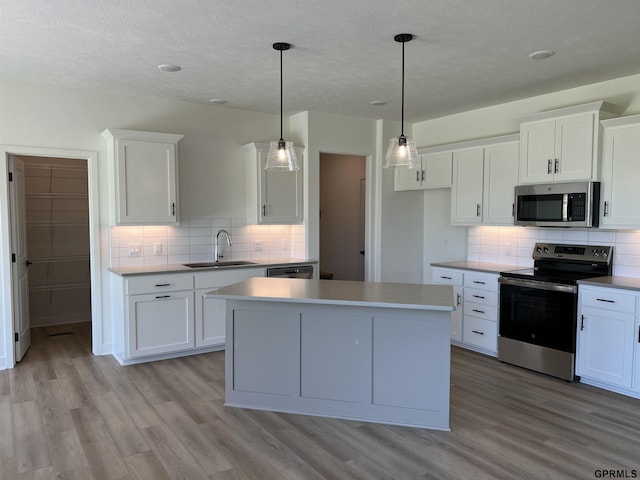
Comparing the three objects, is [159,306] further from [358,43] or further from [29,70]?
[358,43]

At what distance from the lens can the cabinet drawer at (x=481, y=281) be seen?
464cm

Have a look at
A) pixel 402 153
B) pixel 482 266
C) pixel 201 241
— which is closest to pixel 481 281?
pixel 482 266

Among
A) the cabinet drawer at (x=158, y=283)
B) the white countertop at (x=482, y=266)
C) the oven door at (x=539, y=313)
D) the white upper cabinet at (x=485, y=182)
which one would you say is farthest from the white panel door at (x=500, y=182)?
the cabinet drawer at (x=158, y=283)

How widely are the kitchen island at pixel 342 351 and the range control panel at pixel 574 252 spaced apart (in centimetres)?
177

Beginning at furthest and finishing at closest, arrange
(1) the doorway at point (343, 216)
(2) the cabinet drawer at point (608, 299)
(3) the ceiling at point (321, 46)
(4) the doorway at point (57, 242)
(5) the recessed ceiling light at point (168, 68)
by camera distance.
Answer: (1) the doorway at point (343, 216) → (4) the doorway at point (57, 242) → (5) the recessed ceiling light at point (168, 68) → (2) the cabinet drawer at point (608, 299) → (3) the ceiling at point (321, 46)

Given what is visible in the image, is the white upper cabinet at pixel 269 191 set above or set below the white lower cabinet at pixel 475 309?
above

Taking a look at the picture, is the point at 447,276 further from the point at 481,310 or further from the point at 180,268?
the point at 180,268

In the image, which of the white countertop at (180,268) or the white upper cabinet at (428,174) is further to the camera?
the white upper cabinet at (428,174)

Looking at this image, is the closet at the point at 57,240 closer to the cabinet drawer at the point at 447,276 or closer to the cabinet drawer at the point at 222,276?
the cabinet drawer at the point at 222,276

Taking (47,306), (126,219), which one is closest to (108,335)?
(126,219)

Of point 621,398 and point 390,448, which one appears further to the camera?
point 621,398

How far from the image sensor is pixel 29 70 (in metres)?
3.96

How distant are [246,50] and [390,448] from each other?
2.84 metres

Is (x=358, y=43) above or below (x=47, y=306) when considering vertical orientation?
above
